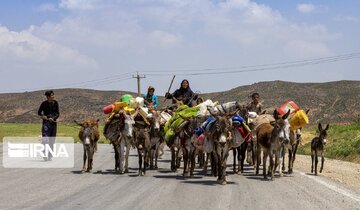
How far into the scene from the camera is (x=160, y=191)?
12.8m

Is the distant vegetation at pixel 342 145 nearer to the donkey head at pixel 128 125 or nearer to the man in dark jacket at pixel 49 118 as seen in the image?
the donkey head at pixel 128 125

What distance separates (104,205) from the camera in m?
10.6

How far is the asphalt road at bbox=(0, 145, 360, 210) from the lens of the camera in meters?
10.8

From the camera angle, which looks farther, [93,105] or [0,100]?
[0,100]

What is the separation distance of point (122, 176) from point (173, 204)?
5.30 meters

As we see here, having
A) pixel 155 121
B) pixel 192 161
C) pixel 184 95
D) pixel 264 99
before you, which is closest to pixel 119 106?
pixel 155 121

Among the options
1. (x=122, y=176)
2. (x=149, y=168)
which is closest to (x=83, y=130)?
(x=122, y=176)

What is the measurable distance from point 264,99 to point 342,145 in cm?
8541

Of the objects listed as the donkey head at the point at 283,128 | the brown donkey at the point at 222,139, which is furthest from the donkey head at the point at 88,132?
the donkey head at the point at 283,128

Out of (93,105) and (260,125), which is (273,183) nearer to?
(260,125)

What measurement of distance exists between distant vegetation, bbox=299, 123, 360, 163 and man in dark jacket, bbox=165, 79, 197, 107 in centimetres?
1210

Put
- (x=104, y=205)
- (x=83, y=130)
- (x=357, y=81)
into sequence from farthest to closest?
(x=357, y=81) < (x=83, y=130) < (x=104, y=205)

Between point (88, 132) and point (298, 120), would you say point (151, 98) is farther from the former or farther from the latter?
point (298, 120)

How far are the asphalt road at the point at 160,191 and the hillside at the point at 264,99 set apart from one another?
83.5 meters
